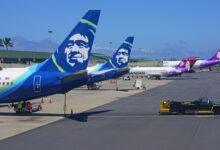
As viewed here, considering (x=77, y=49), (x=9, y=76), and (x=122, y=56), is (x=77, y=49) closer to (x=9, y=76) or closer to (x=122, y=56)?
(x=9, y=76)

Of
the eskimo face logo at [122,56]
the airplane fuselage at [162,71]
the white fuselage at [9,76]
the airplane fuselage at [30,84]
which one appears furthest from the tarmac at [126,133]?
the airplane fuselage at [162,71]

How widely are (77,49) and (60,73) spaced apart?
239 centimetres

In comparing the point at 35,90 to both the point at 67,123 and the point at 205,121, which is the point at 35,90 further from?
the point at 205,121

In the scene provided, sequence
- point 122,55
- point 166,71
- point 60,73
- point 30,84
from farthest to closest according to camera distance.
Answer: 1. point 166,71
2. point 122,55
3. point 30,84
4. point 60,73

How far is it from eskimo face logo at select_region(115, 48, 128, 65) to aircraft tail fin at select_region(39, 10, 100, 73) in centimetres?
3800

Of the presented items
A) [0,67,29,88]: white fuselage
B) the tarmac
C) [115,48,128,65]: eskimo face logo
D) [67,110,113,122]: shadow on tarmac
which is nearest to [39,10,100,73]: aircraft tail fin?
[0,67,29,88]: white fuselage

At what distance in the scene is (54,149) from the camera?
22.1 m

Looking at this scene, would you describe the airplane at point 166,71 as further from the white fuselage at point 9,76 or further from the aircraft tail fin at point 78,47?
the aircraft tail fin at point 78,47

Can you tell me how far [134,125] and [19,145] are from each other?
10.2 m

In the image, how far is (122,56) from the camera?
72875 millimetres

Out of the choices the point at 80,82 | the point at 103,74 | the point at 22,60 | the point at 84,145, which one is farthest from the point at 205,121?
the point at 22,60

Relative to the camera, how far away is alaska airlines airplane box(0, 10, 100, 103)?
3378 centimetres

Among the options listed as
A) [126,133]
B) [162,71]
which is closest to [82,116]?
[126,133]

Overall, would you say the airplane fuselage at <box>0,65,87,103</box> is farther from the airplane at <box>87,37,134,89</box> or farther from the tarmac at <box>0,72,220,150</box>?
the airplane at <box>87,37,134,89</box>
